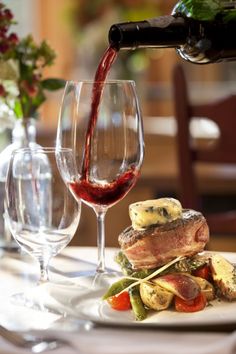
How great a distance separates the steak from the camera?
94cm

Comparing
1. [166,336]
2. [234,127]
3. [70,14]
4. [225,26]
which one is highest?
[70,14]

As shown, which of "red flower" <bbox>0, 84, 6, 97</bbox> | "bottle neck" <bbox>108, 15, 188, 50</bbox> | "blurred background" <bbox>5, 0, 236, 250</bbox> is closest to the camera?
"bottle neck" <bbox>108, 15, 188, 50</bbox>

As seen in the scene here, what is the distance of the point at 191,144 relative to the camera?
6.73 feet

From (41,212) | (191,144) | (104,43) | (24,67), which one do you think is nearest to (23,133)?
(24,67)

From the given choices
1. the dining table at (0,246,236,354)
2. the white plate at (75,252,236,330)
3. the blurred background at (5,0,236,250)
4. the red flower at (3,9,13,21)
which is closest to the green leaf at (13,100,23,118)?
the red flower at (3,9,13,21)

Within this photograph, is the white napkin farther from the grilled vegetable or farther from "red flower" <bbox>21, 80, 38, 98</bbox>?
"red flower" <bbox>21, 80, 38, 98</bbox>

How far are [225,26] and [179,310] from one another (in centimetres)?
41

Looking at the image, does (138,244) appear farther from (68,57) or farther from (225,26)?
(68,57)

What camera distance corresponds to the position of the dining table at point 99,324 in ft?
2.61

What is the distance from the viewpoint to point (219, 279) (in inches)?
36.5

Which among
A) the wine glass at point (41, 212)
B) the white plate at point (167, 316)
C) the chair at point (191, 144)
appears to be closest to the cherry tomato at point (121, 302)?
the white plate at point (167, 316)

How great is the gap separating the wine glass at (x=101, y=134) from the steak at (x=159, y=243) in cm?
10

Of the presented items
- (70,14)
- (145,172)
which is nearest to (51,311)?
(145,172)

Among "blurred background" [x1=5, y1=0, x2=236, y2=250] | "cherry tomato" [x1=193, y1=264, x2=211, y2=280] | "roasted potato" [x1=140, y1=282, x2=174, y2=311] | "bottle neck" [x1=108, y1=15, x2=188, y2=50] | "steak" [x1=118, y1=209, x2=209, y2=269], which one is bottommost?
"roasted potato" [x1=140, y1=282, x2=174, y2=311]
